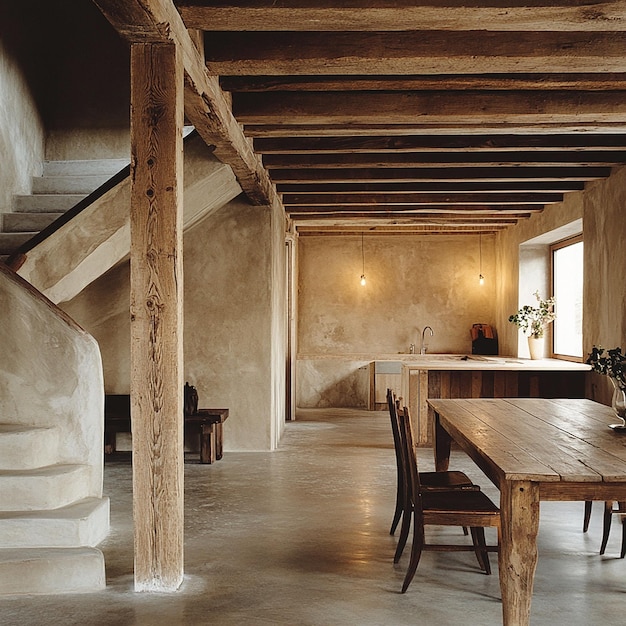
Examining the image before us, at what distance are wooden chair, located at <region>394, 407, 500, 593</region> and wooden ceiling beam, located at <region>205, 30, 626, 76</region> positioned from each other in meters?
1.94

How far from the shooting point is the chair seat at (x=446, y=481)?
13.6 ft

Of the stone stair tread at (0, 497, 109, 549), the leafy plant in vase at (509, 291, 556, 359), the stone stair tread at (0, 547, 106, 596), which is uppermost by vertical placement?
the leafy plant in vase at (509, 291, 556, 359)

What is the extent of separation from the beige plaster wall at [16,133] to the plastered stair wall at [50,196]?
0.13m

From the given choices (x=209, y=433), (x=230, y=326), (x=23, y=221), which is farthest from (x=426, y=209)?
(x=23, y=221)

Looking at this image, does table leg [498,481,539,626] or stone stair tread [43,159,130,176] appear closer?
table leg [498,481,539,626]

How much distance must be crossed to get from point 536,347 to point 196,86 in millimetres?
6841

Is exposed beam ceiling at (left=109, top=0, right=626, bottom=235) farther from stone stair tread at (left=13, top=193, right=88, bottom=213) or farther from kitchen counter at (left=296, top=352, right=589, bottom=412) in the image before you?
kitchen counter at (left=296, top=352, right=589, bottom=412)

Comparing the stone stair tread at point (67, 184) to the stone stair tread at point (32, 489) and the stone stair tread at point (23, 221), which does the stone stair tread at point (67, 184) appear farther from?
the stone stair tread at point (32, 489)

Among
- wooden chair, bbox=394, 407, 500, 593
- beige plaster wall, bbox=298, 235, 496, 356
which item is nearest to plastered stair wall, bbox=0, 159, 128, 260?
wooden chair, bbox=394, 407, 500, 593

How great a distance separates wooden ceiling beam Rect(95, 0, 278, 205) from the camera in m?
3.20

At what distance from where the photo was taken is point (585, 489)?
2.96m

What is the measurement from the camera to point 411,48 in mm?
4129

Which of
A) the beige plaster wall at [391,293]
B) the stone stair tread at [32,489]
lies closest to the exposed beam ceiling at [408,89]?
the stone stair tread at [32,489]

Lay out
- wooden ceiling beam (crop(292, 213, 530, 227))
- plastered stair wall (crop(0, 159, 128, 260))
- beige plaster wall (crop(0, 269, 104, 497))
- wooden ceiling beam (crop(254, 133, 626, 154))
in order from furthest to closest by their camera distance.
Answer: wooden ceiling beam (crop(292, 213, 530, 227)) → plastered stair wall (crop(0, 159, 128, 260)) → wooden ceiling beam (crop(254, 133, 626, 154)) → beige plaster wall (crop(0, 269, 104, 497))
